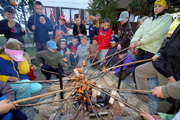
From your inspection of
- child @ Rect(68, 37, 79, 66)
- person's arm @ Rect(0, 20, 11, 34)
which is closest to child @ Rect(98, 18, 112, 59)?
child @ Rect(68, 37, 79, 66)

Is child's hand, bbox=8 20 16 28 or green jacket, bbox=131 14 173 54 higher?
child's hand, bbox=8 20 16 28

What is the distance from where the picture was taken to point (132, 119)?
1.87 metres

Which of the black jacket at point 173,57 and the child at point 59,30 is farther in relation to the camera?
the child at point 59,30

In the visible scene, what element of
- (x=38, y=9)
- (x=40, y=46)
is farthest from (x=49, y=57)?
(x=38, y=9)

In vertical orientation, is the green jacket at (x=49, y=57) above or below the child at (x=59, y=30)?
below

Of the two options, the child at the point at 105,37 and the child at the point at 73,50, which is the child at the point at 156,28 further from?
the child at the point at 73,50

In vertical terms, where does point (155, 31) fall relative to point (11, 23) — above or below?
below

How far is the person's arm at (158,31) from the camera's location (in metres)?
2.13

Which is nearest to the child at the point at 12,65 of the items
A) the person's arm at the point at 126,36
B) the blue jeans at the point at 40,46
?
the blue jeans at the point at 40,46

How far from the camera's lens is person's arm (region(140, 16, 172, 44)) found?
2.13 meters

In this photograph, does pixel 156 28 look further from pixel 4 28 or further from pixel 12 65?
pixel 4 28

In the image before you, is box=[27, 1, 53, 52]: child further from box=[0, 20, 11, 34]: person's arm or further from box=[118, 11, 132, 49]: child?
box=[118, 11, 132, 49]: child

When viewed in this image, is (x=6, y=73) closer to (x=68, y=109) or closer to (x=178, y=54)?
(x=68, y=109)

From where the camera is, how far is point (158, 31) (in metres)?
2.21
